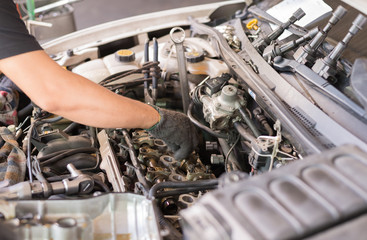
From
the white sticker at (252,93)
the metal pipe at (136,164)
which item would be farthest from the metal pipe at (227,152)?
the metal pipe at (136,164)

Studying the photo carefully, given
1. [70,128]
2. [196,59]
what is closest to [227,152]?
[196,59]

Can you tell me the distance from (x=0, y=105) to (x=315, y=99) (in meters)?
1.42

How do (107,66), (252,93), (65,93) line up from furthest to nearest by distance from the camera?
1. (107,66)
2. (252,93)
3. (65,93)

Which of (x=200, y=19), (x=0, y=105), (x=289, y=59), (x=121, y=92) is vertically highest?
(x=289, y=59)

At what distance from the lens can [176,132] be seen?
5.30 ft

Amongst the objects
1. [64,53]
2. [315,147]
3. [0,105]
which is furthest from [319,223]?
[64,53]

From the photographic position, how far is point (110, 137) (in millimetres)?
1666

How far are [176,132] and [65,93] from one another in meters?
0.52

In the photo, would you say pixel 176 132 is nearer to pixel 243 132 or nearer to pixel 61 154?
pixel 243 132

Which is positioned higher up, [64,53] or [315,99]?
[315,99]

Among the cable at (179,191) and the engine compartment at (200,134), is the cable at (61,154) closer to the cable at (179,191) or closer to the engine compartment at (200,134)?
the engine compartment at (200,134)

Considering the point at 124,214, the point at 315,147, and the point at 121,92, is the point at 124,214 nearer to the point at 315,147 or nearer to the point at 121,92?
the point at 315,147

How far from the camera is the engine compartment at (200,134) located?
1.08 metres

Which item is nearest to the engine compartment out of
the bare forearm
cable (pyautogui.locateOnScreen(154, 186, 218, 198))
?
cable (pyautogui.locateOnScreen(154, 186, 218, 198))
